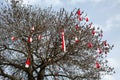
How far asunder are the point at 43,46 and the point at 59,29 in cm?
185

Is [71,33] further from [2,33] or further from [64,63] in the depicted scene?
[2,33]

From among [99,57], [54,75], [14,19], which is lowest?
[54,75]

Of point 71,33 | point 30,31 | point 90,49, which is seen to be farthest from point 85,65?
point 30,31

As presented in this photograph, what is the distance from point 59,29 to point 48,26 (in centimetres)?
101

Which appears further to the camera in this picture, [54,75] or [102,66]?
[102,66]

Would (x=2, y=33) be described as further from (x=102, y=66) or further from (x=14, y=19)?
(x=102, y=66)

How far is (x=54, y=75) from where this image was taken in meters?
25.6

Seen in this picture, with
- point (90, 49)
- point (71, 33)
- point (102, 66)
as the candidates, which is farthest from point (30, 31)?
point (102, 66)

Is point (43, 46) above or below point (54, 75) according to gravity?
above

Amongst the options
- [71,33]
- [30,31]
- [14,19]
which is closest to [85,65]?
[71,33]

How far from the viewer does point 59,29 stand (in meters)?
24.9

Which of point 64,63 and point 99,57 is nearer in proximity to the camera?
point 64,63

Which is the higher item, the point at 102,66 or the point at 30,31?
the point at 30,31

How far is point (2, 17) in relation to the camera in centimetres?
2603
